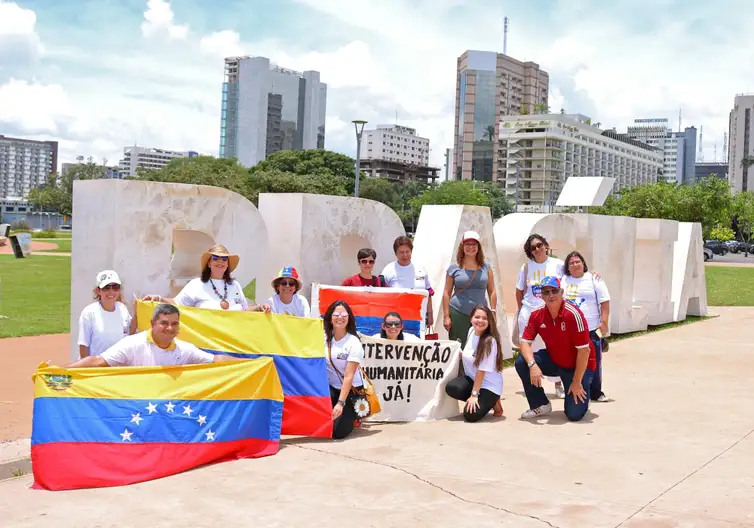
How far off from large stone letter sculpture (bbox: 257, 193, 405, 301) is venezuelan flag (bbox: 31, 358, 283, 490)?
3.34 m

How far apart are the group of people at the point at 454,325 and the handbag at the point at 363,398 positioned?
19 millimetres

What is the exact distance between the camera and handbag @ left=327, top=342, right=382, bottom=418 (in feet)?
23.2

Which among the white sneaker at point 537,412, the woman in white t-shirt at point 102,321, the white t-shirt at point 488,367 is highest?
the woman in white t-shirt at point 102,321

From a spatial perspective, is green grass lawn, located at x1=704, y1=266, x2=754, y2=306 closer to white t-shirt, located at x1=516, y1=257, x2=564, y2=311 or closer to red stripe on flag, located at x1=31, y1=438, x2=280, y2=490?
white t-shirt, located at x1=516, y1=257, x2=564, y2=311

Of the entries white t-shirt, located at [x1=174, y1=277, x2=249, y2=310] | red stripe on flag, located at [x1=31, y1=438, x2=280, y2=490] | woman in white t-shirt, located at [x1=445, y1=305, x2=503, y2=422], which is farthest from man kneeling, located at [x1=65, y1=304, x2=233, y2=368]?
woman in white t-shirt, located at [x1=445, y1=305, x2=503, y2=422]

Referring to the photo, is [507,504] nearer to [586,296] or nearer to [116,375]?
[116,375]

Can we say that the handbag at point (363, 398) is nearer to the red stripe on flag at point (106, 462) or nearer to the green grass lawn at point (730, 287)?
the red stripe on flag at point (106, 462)

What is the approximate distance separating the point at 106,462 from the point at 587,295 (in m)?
5.21

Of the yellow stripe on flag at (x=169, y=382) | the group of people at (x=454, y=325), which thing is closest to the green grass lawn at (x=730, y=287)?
the group of people at (x=454, y=325)

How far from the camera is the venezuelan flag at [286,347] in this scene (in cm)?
688

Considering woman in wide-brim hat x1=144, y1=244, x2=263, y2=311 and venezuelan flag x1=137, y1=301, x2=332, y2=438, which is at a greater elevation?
woman in wide-brim hat x1=144, y1=244, x2=263, y2=311

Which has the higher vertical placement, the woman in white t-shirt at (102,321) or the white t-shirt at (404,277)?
the white t-shirt at (404,277)

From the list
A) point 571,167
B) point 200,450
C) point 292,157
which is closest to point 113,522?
point 200,450

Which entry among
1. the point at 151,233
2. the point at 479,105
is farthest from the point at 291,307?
the point at 479,105
